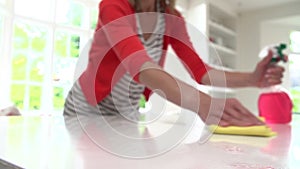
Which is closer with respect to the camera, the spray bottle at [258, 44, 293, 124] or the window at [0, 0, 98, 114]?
the spray bottle at [258, 44, 293, 124]

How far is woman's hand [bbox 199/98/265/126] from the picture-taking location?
604 millimetres

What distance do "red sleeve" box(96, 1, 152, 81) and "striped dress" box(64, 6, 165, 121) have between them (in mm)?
101

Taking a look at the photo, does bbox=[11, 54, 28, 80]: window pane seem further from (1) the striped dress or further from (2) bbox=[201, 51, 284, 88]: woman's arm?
(2) bbox=[201, 51, 284, 88]: woman's arm

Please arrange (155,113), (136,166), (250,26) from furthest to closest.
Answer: (250,26), (155,113), (136,166)

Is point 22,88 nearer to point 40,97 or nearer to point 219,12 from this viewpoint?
point 40,97

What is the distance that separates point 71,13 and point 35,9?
296 millimetres

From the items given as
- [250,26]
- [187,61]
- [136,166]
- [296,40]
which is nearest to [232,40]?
[250,26]

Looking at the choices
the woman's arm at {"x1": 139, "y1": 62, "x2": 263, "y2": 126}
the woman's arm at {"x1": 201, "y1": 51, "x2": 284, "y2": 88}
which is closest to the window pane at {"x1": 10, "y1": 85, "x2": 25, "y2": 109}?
the woman's arm at {"x1": 201, "y1": 51, "x2": 284, "y2": 88}

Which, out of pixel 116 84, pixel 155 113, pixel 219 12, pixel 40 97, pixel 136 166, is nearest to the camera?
pixel 136 166

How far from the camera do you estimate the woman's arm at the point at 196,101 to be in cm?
56

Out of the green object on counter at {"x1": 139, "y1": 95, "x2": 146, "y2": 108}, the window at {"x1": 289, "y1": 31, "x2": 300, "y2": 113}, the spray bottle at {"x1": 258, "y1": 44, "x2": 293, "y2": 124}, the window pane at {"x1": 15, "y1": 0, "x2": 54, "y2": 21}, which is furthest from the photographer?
the window at {"x1": 289, "y1": 31, "x2": 300, "y2": 113}

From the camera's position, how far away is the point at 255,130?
1.95 ft

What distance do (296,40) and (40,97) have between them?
412cm

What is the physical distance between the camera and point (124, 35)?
25.3 inches
